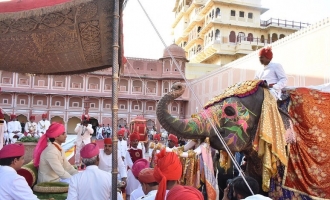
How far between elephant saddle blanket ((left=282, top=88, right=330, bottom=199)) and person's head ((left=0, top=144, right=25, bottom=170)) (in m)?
2.32

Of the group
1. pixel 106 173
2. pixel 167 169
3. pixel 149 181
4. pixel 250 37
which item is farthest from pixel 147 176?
pixel 250 37

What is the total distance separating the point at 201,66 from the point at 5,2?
30.7 metres

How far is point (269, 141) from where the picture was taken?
2986 mm

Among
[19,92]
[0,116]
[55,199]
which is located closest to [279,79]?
[55,199]

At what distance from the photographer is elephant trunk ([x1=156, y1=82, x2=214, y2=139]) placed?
9.89ft

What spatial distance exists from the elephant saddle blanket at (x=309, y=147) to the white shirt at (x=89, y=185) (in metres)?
1.64

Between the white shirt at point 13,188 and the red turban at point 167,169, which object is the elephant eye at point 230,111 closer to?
the red turban at point 167,169

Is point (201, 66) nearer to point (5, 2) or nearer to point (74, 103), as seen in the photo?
point (74, 103)

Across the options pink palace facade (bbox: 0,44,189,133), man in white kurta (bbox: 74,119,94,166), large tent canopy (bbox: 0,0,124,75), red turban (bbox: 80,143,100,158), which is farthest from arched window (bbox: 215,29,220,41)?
red turban (bbox: 80,143,100,158)

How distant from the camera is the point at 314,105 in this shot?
Answer: 3363 millimetres

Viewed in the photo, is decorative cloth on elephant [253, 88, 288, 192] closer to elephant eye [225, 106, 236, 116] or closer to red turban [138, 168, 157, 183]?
elephant eye [225, 106, 236, 116]

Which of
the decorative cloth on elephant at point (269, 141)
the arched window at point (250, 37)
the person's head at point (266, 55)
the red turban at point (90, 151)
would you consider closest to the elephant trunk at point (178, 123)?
the decorative cloth on elephant at point (269, 141)

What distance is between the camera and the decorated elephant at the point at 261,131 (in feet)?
9.92

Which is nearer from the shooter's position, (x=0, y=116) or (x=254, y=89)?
(x=254, y=89)
